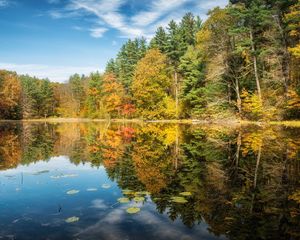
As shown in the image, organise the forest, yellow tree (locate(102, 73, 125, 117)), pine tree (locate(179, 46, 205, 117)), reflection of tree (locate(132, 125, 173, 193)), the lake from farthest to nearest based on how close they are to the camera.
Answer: yellow tree (locate(102, 73, 125, 117)), pine tree (locate(179, 46, 205, 117)), the forest, reflection of tree (locate(132, 125, 173, 193)), the lake

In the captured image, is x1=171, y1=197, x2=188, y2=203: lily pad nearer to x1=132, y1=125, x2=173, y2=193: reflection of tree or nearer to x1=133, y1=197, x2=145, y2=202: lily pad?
x1=133, y1=197, x2=145, y2=202: lily pad

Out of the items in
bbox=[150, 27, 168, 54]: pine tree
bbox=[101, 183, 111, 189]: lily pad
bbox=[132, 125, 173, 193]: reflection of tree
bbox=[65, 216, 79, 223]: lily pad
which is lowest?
bbox=[65, 216, 79, 223]: lily pad

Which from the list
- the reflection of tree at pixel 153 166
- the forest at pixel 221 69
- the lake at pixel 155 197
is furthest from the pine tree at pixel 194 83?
the lake at pixel 155 197

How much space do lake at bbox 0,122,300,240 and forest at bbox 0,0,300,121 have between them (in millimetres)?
19356

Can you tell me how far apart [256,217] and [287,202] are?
1.28 metres

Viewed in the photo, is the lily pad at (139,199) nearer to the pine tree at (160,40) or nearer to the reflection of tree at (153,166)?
the reflection of tree at (153,166)

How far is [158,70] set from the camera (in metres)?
52.2

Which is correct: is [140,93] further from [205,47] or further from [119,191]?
[119,191]

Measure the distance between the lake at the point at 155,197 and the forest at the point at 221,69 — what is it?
19.4 m

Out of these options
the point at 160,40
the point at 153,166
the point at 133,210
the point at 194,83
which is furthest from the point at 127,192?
the point at 160,40

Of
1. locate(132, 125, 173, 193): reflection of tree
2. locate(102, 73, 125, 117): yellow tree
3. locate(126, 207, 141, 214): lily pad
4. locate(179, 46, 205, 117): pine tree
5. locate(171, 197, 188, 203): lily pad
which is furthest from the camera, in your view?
locate(102, 73, 125, 117): yellow tree

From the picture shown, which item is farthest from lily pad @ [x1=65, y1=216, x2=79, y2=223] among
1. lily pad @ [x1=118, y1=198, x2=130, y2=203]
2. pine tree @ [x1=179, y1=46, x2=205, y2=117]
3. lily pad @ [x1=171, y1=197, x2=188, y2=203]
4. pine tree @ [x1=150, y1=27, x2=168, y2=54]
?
pine tree @ [x1=150, y1=27, x2=168, y2=54]

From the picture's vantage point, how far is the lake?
5.61 m

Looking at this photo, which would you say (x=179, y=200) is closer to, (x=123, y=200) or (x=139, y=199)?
(x=139, y=199)
